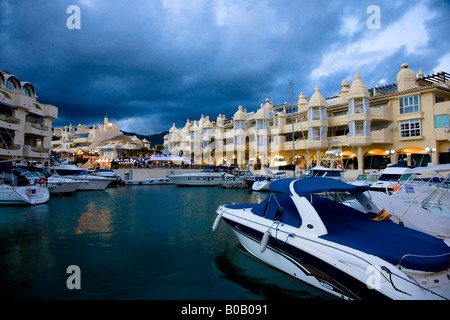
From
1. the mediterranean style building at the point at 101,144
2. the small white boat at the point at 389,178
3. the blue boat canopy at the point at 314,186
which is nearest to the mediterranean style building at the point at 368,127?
the small white boat at the point at 389,178

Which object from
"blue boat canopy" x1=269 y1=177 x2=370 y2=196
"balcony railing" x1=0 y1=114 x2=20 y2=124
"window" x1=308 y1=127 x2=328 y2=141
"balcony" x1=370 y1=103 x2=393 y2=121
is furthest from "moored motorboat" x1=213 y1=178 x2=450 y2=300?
"balcony railing" x1=0 y1=114 x2=20 y2=124

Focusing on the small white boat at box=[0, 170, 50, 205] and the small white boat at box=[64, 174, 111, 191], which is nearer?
the small white boat at box=[0, 170, 50, 205]

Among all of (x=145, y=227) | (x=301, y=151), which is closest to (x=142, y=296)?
(x=145, y=227)

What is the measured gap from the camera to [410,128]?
33219 mm

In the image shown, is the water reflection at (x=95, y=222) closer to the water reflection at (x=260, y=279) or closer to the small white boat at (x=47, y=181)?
the water reflection at (x=260, y=279)

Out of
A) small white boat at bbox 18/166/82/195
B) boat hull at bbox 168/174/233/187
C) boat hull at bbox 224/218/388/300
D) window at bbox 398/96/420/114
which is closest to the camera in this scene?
boat hull at bbox 224/218/388/300

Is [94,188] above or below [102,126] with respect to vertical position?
below

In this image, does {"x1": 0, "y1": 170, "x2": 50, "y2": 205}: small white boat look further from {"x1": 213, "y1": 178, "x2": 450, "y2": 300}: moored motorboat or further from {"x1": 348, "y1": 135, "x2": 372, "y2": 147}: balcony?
{"x1": 348, "y1": 135, "x2": 372, "y2": 147}: balcony

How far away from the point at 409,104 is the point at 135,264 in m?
37.8

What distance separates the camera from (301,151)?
147ft

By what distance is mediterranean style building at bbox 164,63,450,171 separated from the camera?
103 feet

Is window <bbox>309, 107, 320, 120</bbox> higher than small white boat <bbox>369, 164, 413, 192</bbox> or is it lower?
higher
